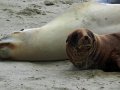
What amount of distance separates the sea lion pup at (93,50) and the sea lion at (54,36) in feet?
1.16

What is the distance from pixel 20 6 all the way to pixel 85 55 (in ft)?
12.5

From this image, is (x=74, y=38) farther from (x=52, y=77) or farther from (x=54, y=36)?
(x=54, y=36)

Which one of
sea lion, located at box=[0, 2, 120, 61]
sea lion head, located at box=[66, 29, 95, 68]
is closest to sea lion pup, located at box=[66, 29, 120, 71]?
sea lion head, located at box=[66, 29, 95, 68]

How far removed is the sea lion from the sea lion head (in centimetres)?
56

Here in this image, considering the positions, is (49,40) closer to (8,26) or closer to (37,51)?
(37,51)

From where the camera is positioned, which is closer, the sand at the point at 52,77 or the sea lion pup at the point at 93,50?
the sand at the point at 52,77

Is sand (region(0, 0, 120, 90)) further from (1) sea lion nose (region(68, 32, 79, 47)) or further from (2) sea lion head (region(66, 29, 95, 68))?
(1) sea lion nose (region(68, 32, 79, 47))

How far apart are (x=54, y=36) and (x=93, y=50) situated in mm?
676

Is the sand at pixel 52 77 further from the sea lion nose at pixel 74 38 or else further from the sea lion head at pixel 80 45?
the sea lion nose at pixel 74 38

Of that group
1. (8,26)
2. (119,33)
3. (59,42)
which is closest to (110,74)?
(119,33)

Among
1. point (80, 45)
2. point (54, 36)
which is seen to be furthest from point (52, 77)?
point (54, 36)

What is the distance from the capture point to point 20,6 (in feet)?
24.7

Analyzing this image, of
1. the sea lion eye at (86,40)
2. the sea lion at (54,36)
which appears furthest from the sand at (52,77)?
the sea lion eye at (86,40)

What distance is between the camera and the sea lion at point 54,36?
14.7 ft
